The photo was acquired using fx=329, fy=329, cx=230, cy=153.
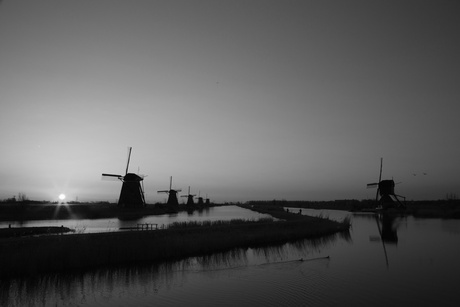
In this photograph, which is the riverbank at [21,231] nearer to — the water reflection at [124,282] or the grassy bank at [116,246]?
the grassy bank at [116,246]

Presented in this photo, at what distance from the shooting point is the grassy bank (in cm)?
1555

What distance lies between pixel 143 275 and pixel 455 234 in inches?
1149

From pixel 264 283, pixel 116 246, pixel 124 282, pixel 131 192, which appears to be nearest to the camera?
pixel 264 283

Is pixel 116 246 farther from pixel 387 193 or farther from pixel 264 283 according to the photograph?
pixel 387 193

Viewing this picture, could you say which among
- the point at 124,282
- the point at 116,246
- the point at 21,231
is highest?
the point at 116,246

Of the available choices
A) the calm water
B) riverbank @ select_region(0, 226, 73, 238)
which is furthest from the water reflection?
riverbank @ select_region(0, 226, 73, 238)

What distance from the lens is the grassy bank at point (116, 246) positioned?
15555 mm

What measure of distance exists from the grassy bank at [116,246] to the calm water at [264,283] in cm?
117

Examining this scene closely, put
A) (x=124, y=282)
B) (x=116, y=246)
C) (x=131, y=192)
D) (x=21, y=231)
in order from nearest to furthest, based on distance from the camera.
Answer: (x=124, y=282) < (x=116, y=246) < (x=21, y=231) < (x=131, y=192)

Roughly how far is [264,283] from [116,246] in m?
9.14

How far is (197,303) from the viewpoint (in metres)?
11.7

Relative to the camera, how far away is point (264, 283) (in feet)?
46.4

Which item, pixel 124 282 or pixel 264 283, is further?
pixel 124 282

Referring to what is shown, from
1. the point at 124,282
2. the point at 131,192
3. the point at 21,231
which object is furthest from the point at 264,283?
the point at 131,192
